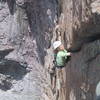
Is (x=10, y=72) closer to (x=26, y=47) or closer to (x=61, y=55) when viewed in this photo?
(x=26, y=47)

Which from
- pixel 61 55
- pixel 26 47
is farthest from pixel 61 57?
pixel 26 47

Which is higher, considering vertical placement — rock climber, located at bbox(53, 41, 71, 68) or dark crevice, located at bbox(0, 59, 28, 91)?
rock climber, located at bbox(53, 41, 71, 68)

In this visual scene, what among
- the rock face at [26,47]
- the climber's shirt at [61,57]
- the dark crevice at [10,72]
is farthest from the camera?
the dark crevice at [10,72]

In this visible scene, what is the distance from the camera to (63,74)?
484 centimetres

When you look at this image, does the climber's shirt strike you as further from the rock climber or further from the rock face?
the rock face

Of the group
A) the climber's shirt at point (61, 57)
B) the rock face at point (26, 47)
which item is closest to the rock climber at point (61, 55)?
the climber's shirt at point (61, 57)

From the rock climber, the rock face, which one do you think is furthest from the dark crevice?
the rock climber

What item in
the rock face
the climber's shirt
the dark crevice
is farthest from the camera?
the dark crevice

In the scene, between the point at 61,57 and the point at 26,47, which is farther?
the point at 26,47

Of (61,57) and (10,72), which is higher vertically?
(61,57)

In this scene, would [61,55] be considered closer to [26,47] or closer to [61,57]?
[61,57]

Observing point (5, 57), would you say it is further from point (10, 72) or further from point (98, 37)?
point (98, 37)

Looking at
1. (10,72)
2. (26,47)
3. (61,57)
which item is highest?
(61,57)

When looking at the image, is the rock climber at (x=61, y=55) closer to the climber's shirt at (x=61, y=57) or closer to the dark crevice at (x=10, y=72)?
the climber's shirt at (x=61, y=57)
